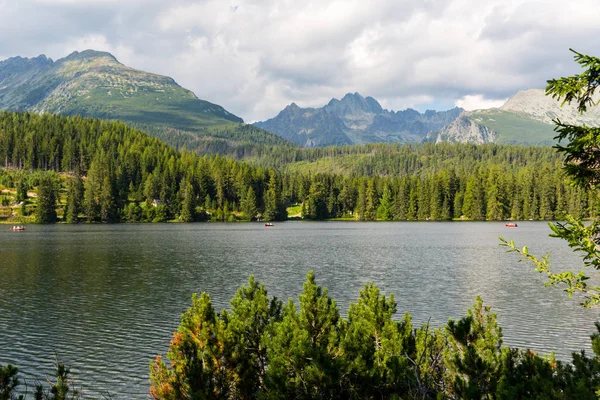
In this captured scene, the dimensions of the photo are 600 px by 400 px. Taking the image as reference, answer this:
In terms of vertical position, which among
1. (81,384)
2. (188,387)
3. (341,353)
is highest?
(341,353)

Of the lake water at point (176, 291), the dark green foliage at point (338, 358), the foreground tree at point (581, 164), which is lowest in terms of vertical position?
the lake water at point (176, 291)

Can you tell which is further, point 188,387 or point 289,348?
point 188,387

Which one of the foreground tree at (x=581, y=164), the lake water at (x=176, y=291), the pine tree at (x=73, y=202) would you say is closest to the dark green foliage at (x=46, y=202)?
the pine tree at (x=73, y=202)

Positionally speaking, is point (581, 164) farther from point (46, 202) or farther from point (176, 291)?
point (46, 202)

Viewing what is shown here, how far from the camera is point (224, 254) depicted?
275 ft

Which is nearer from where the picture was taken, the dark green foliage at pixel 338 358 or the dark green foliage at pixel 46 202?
the dark green foliage at pixel 338 358

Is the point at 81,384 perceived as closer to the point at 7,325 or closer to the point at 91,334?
the point at 91,334

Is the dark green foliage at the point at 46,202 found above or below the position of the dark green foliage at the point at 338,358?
above

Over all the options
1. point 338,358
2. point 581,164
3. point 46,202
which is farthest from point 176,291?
point 46,202

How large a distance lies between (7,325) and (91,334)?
7660 mm

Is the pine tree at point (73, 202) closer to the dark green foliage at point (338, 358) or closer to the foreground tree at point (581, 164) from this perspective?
the dark green foliage at point (338, 358)

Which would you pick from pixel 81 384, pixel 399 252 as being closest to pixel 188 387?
pixel 81 384

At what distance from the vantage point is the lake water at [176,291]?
29.2 m

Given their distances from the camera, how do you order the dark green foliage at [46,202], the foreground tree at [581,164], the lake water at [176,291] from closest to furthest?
the foreground tree at [581,164] → the lake water at [176,291] → the dark green foliage at [46,202]
